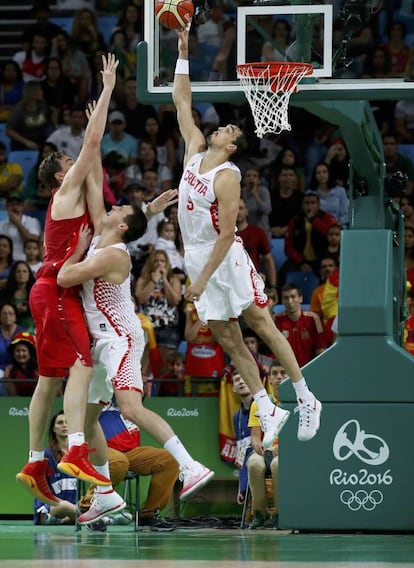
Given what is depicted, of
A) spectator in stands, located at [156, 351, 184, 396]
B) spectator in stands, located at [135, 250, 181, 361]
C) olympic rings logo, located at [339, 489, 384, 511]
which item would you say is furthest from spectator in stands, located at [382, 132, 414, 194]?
olympic rings logo, located at [339, 489, 384, 511]

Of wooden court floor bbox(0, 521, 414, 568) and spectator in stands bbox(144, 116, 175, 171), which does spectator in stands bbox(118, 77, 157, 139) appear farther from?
wooden court floor bbox(0, 521, 414, 568)

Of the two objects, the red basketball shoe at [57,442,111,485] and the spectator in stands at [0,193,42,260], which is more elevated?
the spectator in stands at [0,193,42,260]

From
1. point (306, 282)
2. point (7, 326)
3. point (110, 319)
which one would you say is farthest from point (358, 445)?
point (7, 326)

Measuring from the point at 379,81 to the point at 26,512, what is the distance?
22.1 feet

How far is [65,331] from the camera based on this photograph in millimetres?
11062

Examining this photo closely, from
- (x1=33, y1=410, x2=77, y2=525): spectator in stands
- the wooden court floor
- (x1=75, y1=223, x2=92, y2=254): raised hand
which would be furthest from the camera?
(x1=33, y1=410, x2=77, y2=525): spectator in stands

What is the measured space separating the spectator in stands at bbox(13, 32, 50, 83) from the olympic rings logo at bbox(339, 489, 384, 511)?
31.3 ft

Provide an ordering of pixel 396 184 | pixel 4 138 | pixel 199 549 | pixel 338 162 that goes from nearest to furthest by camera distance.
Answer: pixel 199 549, pixel 396 184, pixel 338 162, pixel 4 138

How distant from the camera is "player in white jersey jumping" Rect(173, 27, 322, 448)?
1098cm

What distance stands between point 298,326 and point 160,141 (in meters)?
4.52

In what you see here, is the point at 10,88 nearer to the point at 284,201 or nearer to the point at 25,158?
the point at 25,158

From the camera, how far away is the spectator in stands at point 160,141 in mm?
18547

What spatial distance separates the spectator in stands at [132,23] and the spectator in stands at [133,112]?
1123 millimetres

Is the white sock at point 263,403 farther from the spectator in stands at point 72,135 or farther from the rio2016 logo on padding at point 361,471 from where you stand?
the spectator in stands at point 72,135
